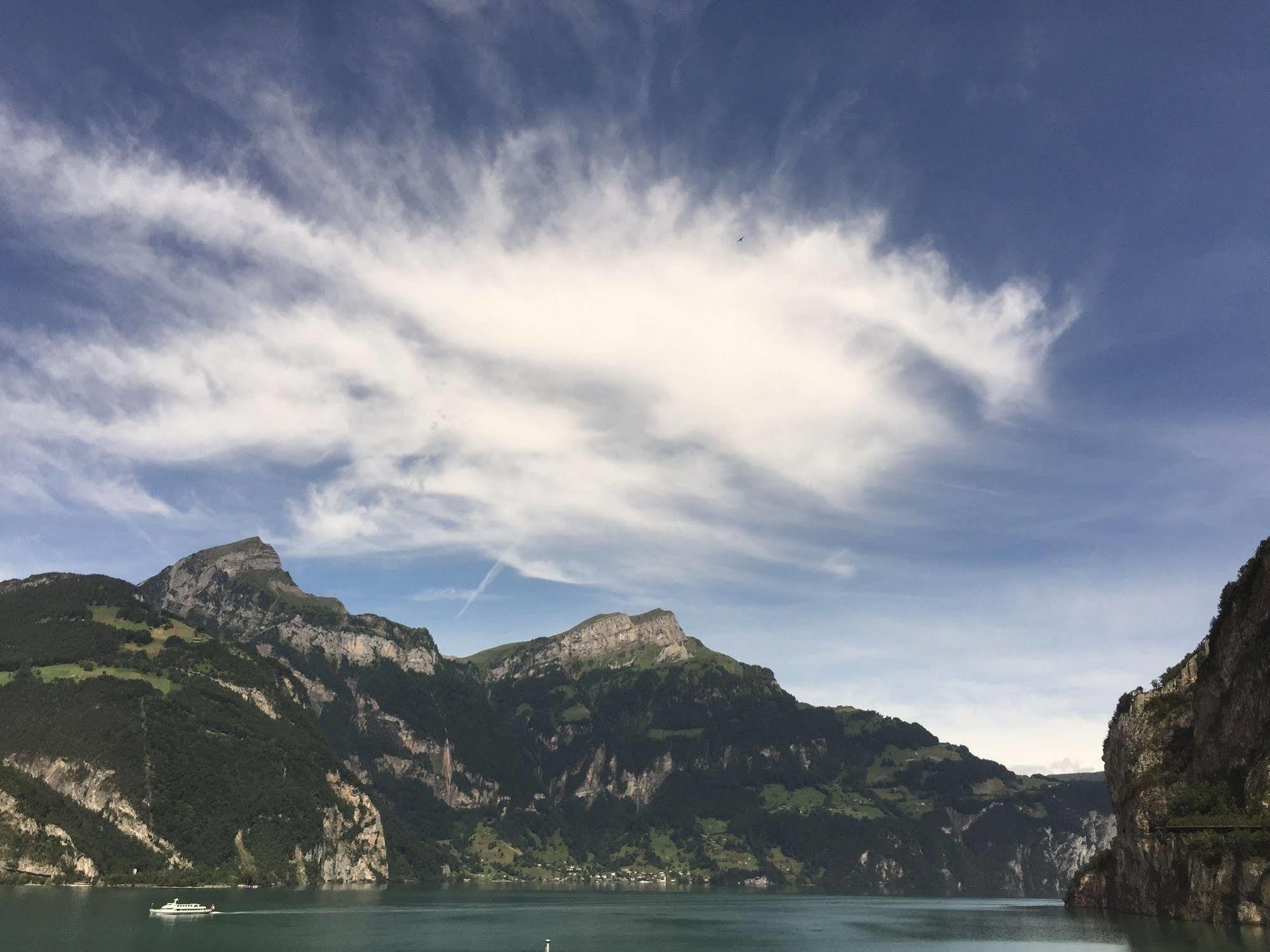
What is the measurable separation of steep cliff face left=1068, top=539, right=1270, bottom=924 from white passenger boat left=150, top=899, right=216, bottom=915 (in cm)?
17764

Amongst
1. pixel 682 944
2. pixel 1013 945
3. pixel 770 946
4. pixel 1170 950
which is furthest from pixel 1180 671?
pixel 682 944

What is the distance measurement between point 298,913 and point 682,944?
9157 cm

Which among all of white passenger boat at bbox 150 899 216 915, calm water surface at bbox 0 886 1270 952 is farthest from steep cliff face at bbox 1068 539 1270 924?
white passenger boat at bbox 150 899 216 915

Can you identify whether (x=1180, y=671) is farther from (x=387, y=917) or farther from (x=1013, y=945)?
(x=387, y=917)

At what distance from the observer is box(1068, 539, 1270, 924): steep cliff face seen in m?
133

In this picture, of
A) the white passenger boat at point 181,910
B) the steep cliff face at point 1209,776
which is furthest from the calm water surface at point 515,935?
the steep cliff face at point 1209,776

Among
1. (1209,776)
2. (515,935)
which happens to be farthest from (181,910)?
(1209,776)

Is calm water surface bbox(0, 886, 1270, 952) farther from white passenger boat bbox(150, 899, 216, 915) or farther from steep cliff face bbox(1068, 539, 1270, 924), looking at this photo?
steep cliff face bbox(1068, 539, 1270, 924)

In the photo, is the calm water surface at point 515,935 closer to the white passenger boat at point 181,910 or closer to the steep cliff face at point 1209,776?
the white passenger boat at point 181,910

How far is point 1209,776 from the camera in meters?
Answer: 150

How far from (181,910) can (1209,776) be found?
18813 cm

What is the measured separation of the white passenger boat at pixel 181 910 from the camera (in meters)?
187

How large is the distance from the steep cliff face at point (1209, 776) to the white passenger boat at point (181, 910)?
177645 mm

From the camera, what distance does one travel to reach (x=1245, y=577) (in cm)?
14650
